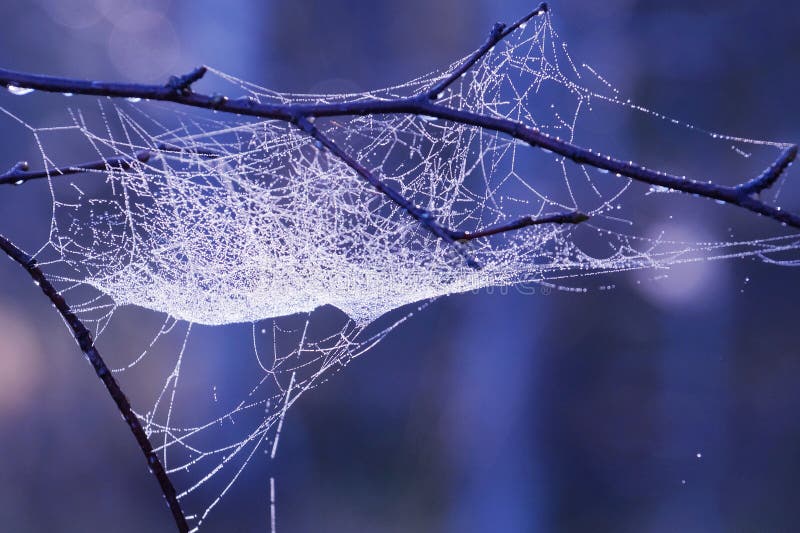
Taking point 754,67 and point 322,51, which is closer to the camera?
point 754,67

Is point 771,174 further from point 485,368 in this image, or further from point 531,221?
point 485,368

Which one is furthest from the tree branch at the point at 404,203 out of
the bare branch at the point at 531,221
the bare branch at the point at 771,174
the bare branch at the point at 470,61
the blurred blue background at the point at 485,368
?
the blurred blue background at the point at 485,368

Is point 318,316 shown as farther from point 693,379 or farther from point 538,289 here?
point 693,379

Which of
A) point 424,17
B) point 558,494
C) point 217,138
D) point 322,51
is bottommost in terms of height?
point 558,494

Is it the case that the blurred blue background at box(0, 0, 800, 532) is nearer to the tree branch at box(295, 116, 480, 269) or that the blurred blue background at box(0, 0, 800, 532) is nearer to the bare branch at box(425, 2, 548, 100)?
the bare branch at box(425, 2, 548, 100)

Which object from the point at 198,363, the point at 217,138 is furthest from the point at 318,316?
the point at 217,138

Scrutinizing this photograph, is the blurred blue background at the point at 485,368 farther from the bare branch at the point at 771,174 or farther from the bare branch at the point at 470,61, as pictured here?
the bare branch at the point at 771,174
